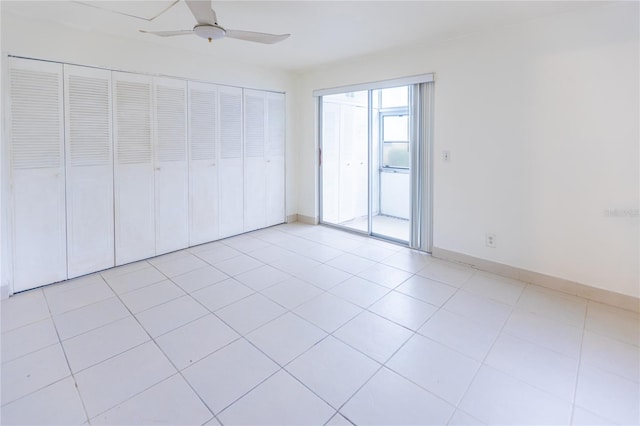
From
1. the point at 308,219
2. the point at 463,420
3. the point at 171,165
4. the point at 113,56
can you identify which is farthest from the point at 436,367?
the point at 113,56

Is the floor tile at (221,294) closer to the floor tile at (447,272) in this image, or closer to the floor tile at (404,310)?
the floor tile at (404,310)

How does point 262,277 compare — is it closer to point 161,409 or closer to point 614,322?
point 161,409

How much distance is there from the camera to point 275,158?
516 centimetres

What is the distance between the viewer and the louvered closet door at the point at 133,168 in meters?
3.52

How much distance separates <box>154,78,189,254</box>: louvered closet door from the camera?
383 centimetres

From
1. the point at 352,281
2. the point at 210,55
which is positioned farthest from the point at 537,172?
the point at 210,55

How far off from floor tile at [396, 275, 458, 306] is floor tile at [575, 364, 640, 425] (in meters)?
1.05

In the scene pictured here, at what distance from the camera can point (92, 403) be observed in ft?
5.73

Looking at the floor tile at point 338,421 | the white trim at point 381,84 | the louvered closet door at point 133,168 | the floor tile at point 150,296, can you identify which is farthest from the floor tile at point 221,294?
the white trim at point 381,84

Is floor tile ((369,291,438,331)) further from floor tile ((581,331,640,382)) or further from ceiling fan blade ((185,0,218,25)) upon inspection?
ceiling fan blade ((185,0,218,25))

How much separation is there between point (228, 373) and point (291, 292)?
111 centimetres

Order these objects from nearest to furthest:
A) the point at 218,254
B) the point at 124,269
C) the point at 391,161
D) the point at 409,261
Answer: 1. the point at 124,269
2. the point at 409,261
3. the point at 218,254
4. the point at 391,161

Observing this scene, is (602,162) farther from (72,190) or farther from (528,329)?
(72,190)

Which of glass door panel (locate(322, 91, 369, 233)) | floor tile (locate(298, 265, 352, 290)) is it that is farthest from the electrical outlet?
glass door panel (locate(322, 91, 369, 233))
